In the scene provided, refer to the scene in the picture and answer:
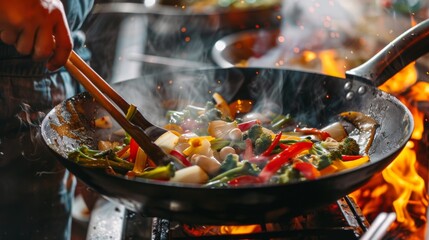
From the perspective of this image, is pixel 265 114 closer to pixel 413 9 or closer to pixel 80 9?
pixel 80 9

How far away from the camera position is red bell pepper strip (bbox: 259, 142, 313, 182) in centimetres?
205

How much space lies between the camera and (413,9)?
4.83 meters

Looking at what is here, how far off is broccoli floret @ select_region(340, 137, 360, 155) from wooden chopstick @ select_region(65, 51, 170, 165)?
878 millimetres

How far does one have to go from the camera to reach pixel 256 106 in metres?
3.13

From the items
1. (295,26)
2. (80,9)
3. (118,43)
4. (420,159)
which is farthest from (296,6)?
(80,9)

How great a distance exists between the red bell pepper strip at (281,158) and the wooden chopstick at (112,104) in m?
0.44

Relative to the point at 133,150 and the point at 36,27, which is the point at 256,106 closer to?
the point at 133,150

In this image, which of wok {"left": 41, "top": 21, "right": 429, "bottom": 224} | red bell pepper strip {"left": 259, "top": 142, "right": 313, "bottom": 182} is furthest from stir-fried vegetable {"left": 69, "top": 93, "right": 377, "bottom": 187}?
wok {"left": 41, "top": 21, "right": 429, "bottom": 224}

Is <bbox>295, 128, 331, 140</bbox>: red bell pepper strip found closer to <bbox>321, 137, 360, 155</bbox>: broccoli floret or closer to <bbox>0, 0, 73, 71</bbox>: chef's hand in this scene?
<bbox>321, 137, 360, 155</bbox>: broccoli floret

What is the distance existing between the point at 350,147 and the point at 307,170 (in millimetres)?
544

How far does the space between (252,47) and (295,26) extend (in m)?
1.28

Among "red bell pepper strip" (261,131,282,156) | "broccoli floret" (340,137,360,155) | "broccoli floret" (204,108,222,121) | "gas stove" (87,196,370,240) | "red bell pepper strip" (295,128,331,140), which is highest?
"broccoli floret" (204,108,222,121)

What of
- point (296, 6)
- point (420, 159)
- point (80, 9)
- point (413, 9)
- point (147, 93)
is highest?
point (296, 6)

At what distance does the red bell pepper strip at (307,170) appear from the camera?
1.95 metres
